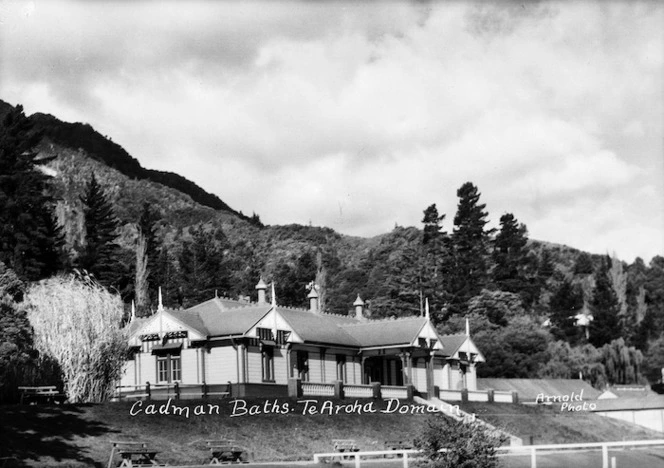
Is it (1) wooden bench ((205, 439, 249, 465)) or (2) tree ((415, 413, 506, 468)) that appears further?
(1) wooden bench ((205, 439, 249, 465))

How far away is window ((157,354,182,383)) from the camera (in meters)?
47.7

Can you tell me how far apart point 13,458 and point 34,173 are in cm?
3802

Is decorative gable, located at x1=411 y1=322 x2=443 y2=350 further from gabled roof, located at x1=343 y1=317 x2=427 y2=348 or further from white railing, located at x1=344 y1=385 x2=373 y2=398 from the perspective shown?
white railing, located at x1=344 y1=385 x2=373 y2=398

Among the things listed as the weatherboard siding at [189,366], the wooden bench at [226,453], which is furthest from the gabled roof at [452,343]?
the wooden bench at [226,453]

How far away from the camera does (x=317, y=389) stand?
4462 centimetres

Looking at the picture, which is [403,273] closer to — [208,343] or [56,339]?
[208,343]

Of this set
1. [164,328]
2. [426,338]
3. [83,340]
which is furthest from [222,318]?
[83,340]

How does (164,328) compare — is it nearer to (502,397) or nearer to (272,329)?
(272,329)

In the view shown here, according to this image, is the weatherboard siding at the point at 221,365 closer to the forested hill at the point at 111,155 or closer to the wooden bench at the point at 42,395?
the wooden bench at the point at 42,395

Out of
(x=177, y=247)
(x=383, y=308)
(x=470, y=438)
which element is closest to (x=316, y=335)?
(x=470, y=438)

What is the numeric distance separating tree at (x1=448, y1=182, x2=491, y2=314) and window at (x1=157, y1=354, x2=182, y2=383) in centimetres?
4720

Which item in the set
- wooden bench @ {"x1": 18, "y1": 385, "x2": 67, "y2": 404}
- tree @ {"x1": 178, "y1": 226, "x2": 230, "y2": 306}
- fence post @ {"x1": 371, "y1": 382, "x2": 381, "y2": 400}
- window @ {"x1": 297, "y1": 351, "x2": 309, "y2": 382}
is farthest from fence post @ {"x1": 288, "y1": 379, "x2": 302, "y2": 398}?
tree @ {"x1": 178, "y1": 226, "x2": 230, "y2": 306}

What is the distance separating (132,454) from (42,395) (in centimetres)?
750

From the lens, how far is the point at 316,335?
50.4m
